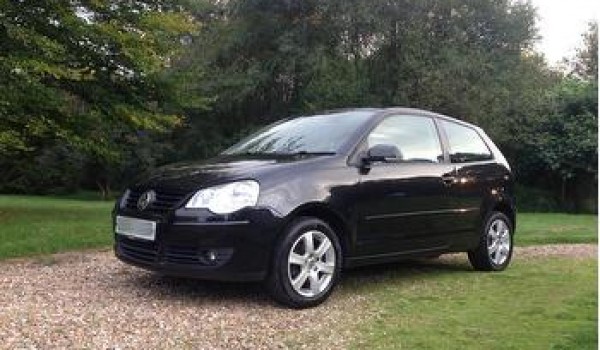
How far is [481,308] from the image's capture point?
6.24 m

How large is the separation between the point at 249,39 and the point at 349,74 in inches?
172

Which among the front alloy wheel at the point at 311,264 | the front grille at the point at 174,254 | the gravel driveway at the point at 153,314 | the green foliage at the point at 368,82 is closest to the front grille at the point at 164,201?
the front grille at the point at 174,254

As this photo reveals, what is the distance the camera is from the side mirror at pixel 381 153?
21.8 feet

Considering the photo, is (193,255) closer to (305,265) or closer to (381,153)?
(305,265)

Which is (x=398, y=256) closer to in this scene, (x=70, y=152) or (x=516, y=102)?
(x=516, y=102)

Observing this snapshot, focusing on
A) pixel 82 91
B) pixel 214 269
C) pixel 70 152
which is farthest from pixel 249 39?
pixel 214 269

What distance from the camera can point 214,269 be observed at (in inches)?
230

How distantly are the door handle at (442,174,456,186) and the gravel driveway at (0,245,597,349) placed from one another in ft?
4.09

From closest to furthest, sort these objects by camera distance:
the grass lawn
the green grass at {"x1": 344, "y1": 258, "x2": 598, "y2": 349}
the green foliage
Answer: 1. the green grass at {"x1": 344, "y1": 258, "x2": 598, "y2": 349}
2. the grass lawn
3. the green foliage

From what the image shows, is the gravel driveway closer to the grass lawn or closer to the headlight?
the headlight

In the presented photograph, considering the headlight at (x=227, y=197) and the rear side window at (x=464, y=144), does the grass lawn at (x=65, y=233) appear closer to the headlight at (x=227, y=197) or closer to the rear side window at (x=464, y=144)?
the rear side window at (x=464, y=144)

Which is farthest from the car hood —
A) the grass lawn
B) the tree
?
the tree

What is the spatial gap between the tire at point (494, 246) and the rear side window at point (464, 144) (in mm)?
683

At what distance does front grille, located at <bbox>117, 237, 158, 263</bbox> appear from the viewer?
6148mm
